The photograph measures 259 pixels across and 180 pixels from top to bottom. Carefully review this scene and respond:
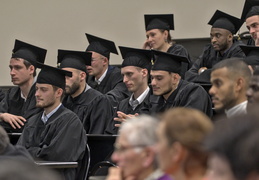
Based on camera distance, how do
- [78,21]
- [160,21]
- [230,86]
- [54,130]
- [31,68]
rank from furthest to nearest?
[78,21]
[160,21]
[31,68]
[54,130]
[230,86]

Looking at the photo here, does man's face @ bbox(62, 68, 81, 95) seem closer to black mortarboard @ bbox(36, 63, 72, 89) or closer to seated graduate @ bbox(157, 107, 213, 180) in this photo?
black mortarboard @ bbox(36, 63, 72, 89)

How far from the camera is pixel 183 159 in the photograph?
2621 mm

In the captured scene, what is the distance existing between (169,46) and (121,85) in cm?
83

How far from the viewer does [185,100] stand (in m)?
6.41

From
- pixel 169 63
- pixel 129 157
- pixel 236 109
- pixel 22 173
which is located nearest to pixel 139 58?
pixel 169 63

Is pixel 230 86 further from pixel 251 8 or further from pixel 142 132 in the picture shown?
pixel 251 8

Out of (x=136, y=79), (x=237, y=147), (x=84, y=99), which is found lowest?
(x=84, y=99)

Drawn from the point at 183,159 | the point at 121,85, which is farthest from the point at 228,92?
the point at 121,85

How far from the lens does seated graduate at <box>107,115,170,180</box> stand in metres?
2.92

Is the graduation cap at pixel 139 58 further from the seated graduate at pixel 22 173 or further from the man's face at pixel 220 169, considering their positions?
the seated graduate at pixel 22 173

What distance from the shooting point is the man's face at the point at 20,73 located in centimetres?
818

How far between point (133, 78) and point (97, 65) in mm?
1503

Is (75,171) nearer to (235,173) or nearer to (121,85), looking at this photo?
(121,85)

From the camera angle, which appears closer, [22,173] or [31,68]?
[22,173]
